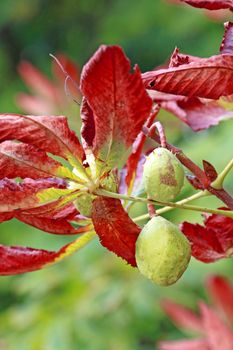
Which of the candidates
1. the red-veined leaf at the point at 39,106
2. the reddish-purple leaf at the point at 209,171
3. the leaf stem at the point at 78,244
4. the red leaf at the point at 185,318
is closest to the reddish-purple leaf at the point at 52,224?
the leaf stem at the point at 78,244

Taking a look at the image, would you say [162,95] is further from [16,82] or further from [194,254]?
[16,82]

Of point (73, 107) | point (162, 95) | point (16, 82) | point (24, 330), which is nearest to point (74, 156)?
point (162, 95)

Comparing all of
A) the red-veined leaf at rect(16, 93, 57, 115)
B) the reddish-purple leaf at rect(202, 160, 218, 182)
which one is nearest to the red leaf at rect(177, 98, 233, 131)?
the reddish-purple leaf at rect(202, 160, 218, 182)

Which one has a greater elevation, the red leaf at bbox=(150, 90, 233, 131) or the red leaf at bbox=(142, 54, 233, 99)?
the red leaf at bbox=(142, 54, 233, 99)

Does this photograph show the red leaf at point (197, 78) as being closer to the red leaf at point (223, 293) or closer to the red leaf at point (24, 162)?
the red leaf at point (24, 162)

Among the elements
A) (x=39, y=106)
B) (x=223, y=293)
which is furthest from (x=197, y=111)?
(x=39, y=106)

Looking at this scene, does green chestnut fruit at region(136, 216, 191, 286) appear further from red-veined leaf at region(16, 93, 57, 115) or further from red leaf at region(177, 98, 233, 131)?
red-veined leaf at region(16, 93, 57, 115)
